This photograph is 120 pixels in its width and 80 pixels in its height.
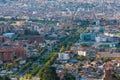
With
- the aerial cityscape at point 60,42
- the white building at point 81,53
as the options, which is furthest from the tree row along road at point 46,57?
the white building at point 81,53

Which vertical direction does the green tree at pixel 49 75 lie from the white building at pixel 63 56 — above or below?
above

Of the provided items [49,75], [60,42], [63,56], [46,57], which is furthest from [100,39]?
[49,75]

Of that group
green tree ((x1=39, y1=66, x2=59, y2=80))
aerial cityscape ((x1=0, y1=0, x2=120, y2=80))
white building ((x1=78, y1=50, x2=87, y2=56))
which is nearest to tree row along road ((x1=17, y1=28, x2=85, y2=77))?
aerial cityscape ((x1=0, y1=0, x2=120, y2=80))

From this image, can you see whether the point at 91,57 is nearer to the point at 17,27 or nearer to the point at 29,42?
the point at 29,42

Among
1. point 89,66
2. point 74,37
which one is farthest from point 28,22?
point 89,66

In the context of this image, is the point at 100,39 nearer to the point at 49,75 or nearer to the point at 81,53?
the point at 81,53

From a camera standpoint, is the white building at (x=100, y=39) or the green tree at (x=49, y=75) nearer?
the green tree at (x=49, y=75)

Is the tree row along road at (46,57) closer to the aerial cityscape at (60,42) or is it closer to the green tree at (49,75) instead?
the aerial cityscape at (60,42)

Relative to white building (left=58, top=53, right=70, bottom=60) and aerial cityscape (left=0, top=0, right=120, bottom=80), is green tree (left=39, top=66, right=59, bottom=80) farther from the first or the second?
white building (left=58, top=53, right=70, bottom=60)
